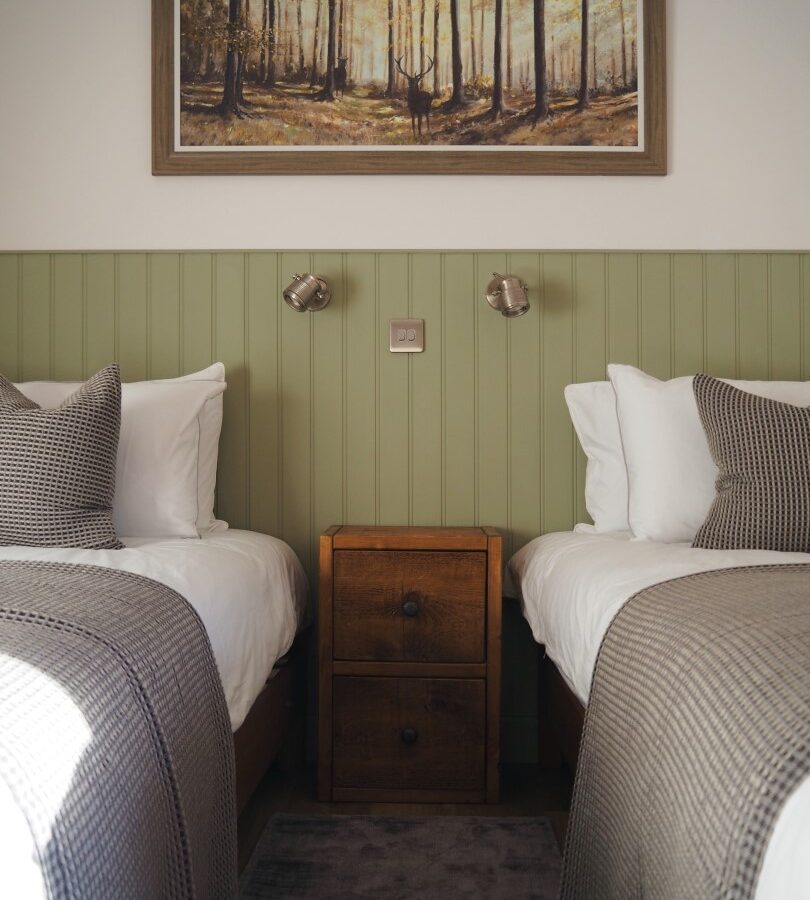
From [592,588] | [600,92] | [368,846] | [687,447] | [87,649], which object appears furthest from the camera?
[600,92]

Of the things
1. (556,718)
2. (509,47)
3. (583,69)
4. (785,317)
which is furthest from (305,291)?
A: (785,317)

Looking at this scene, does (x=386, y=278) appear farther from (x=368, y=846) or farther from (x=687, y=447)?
(x=368, y=846)

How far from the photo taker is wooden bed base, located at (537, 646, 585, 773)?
5.20 feet

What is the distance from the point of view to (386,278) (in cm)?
219

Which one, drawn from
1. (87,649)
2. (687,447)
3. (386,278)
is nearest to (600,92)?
(386,278)

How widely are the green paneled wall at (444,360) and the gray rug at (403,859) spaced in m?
0.76

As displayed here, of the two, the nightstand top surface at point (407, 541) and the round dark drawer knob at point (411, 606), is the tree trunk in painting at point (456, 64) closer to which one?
the nightstand top surface at point (407, 541)

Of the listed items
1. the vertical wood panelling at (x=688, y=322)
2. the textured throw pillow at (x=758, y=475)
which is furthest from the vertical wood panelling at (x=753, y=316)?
the textured throw pillow at (x=758, y=475)

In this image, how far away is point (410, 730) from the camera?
5.93 ft

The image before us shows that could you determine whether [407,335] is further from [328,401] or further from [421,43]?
[421,43]

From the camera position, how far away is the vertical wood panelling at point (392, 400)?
2.19m

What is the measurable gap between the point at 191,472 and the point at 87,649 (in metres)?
1.01

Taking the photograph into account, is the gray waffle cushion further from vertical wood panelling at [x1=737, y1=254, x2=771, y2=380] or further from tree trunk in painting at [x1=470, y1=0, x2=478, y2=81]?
vertical wood panelling at [x1=737, y1=254, x2=771, y2=380]

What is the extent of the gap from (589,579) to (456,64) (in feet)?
5.08
